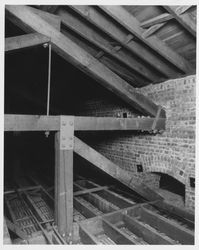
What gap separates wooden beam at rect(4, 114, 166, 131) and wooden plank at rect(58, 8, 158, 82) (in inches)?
37.4

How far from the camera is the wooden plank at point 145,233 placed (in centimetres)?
310

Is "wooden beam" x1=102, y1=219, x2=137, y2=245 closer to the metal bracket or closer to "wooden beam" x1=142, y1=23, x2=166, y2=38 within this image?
the metal bracket

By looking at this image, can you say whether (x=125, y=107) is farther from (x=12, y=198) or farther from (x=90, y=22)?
(x=12, y=198)

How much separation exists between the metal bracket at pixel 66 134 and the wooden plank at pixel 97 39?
1.39m

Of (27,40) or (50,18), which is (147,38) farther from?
(27,40)

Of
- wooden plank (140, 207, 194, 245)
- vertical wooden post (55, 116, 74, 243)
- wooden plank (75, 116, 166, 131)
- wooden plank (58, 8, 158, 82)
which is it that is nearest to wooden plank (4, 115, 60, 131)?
vertical wooden post (55, 116, 74, 243)

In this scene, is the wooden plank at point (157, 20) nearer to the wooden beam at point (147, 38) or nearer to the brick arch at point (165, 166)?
the wooden beam at point (147, 38)

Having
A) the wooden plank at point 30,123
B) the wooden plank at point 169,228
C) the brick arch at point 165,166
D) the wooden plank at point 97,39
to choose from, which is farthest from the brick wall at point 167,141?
the wooden plank at point 30,123

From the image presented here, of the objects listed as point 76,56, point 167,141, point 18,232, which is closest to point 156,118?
point 167,141

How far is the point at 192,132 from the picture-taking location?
389 centimetres

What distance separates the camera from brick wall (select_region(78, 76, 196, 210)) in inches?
156

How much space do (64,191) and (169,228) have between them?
5.47ft

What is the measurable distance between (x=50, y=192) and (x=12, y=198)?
0.83 m

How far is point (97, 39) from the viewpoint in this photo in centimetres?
379
